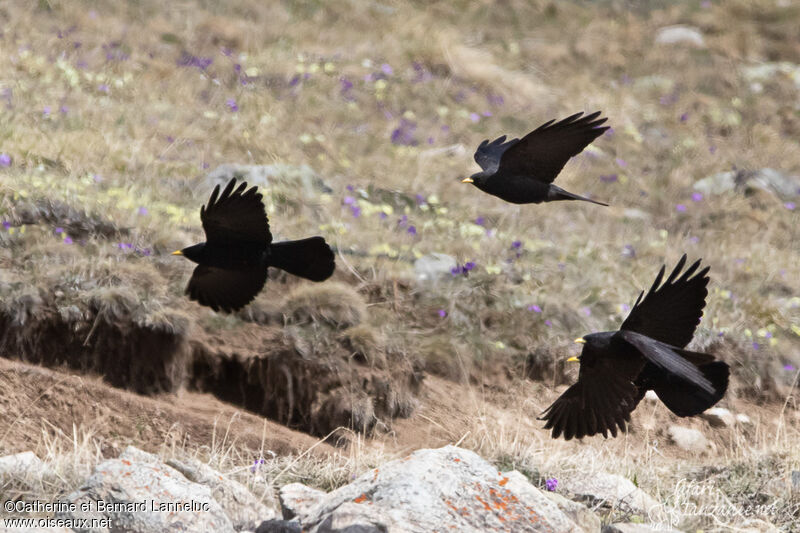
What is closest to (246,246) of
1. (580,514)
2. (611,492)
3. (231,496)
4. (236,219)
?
(236,219)

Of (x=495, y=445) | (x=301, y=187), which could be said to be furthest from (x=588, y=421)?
(x=301, y=187)

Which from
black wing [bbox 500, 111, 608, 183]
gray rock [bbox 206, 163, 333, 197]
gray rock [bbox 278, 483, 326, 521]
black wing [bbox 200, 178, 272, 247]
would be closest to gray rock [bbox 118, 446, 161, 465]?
gray rock [bbox 278, 483, 326, 521]

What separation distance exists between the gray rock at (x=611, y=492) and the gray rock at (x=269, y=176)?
2.86 meters

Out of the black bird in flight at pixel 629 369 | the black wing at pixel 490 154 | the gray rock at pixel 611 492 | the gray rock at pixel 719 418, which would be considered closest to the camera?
the black bird in flight at pixel 629 369

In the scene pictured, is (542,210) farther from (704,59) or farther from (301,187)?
(704,59)

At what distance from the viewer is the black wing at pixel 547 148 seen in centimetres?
320

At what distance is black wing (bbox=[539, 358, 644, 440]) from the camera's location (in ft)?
11.0

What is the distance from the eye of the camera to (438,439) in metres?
4.98

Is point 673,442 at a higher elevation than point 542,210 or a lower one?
lower

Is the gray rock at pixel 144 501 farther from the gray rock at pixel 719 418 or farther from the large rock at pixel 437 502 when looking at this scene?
the gray rock at pixel 719 418

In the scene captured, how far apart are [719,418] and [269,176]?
305cm

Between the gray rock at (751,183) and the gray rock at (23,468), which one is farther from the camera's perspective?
the gray rock at (751,183)

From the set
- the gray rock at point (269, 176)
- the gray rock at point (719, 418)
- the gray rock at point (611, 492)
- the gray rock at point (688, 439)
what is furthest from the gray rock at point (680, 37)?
the gray rock at point (611, 492)

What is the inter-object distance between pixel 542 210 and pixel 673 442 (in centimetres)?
231
